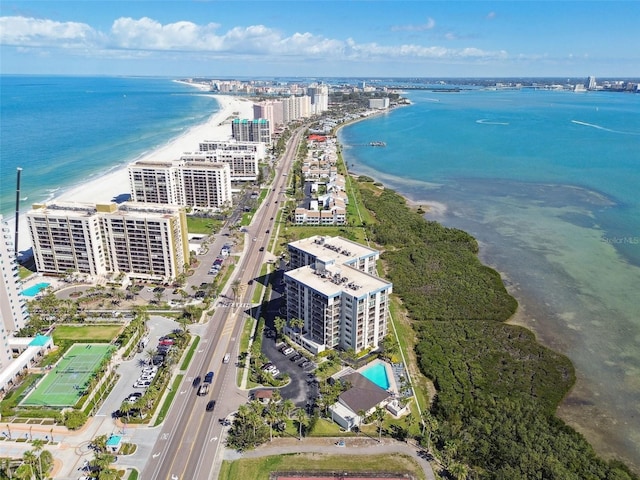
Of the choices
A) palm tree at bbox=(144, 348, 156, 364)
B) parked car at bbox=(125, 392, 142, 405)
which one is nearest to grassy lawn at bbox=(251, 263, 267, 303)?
palm tree at bbox=(144, 348, 156, 364)

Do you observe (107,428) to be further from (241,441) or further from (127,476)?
(241,441)

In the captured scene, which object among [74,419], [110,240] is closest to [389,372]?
[74,419]

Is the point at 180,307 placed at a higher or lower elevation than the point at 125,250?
lower

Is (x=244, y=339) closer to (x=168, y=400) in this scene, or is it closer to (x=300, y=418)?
(x=168, y=400)

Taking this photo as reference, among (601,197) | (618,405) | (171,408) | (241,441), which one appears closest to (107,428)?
(171,408)

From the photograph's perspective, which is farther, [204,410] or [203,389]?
[203,389]

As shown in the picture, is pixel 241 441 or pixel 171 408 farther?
pixel 171 408
